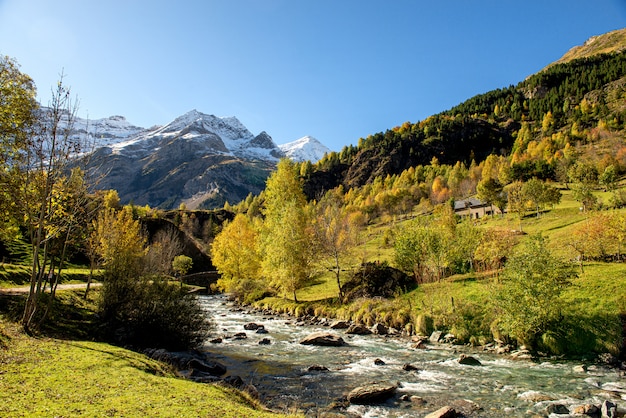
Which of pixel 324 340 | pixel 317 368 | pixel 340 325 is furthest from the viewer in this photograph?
pixel 340 325

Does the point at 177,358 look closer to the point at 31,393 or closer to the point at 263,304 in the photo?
the point at 31,393

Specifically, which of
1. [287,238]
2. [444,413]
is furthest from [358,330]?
[444,413]

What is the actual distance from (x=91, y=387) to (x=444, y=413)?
40.7 feet

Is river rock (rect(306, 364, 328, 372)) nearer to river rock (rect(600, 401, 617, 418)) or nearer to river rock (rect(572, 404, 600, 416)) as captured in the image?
river rock (rect(572, 404, 600, 416))

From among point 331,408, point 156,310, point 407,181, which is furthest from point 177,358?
point 407,181

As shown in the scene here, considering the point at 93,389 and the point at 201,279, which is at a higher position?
the point at 93,389

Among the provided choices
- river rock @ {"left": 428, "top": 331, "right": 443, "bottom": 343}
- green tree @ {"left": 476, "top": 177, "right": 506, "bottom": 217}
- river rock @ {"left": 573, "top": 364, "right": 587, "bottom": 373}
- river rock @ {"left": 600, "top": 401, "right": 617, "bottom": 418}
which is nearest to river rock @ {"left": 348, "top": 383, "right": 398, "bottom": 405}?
river rock @ {"left": 600, "top": 401, "right": 617, "bottom": 418}

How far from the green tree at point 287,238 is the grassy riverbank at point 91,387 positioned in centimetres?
2485

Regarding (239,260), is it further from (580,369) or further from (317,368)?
(580,369)

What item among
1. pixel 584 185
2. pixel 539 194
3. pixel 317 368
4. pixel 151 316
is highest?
pixel 584 185

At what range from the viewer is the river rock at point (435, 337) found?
1037 inches

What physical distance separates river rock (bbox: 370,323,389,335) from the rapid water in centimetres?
279

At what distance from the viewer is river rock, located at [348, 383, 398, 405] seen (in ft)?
49.6

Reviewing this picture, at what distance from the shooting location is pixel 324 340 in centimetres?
2638
